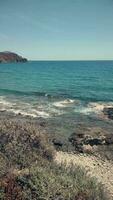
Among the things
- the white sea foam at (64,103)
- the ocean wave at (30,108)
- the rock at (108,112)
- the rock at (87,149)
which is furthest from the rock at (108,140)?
the white sea foam at (64,103)

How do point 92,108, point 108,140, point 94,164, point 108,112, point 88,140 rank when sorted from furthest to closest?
1. point 92,108
2. point 108,112
3. point 108,140
4. point 88,140
5. point 94,164

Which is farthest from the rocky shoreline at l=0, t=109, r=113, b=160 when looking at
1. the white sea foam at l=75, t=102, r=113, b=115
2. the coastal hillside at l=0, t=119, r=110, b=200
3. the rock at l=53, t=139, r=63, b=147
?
the white sea foam at l=75, t=102, r=113, b=115

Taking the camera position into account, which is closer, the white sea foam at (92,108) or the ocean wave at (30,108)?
the ocean wave at (30,108)

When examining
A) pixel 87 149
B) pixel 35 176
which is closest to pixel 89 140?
pixel 87 149

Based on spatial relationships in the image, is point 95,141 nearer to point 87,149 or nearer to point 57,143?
point 87,149

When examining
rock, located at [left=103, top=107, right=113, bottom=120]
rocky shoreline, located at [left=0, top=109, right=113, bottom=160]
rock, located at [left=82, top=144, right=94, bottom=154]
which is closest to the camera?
rock, located at [left=82, top=144, right=94, bottom=154]

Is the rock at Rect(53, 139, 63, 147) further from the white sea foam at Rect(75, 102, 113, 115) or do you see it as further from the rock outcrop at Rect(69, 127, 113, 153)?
the white sea foam at Rect(75, 102, 113, 115)

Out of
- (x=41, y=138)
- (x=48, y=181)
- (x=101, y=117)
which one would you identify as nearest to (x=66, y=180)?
(x=48, y=181)

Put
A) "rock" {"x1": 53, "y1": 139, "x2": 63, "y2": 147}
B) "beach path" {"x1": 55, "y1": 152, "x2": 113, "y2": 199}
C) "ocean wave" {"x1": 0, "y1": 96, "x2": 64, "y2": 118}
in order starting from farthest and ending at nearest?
"ocean wave" {"x1": 0, "y1": 96, "x2": 64, "y2": 118}
"rock" {"x1": 53, "y1": 139, "x2": 63, "y2": 147}
"beach path" {"x1": 55, "y1": 152, "x2": 113, "y2": 199}

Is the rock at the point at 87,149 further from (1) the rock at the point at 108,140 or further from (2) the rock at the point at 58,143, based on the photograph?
(1) the rock at the point at 108,140

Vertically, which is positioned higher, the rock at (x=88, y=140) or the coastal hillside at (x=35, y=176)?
the coastal hillside at (x=35, y=176)

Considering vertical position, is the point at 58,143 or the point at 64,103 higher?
the point at 64,103

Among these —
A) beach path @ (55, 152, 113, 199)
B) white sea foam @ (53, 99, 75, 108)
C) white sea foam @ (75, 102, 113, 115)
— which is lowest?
beach path @ (55, 152, 113, 199)

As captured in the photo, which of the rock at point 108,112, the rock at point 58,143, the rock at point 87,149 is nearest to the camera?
the rock at point 87,149
